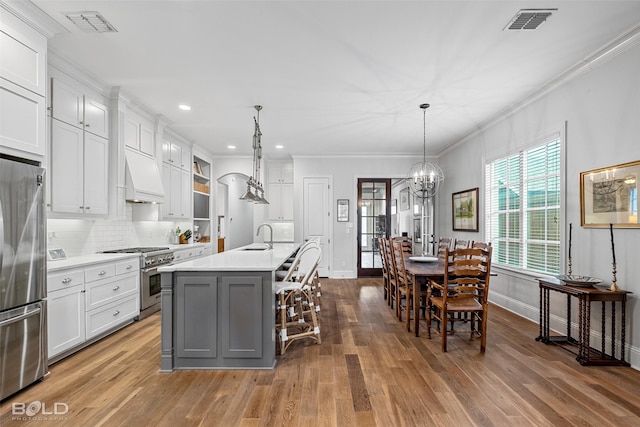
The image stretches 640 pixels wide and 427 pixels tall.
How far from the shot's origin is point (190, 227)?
615 cm

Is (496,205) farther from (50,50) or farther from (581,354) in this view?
(50,50)

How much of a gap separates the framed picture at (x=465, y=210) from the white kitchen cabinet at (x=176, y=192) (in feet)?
16.4

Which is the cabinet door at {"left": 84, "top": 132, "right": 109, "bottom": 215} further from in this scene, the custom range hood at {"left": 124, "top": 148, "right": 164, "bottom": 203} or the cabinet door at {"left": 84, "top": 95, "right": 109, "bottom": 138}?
the custom range hood at {"left": 124, "top": 148, "right": 164, "bottom": 203}

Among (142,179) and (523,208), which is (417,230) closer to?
(523,208)

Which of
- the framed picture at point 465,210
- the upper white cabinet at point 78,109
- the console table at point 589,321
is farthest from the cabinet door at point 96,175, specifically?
the framed picture at point 465,210

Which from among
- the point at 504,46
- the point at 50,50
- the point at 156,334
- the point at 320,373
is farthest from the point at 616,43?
the point at 156,334

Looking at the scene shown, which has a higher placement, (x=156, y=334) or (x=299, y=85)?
(x=299, y=85)

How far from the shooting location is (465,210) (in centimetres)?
559

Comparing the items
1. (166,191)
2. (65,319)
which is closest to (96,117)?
(166,191)

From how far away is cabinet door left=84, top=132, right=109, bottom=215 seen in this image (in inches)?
135

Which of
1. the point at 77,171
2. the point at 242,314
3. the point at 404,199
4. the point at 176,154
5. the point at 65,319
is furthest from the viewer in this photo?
the point at 404,199

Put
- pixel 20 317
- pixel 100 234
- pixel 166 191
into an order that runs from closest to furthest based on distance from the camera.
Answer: pixel 20 317
pixel 100 234
pixel 166 191

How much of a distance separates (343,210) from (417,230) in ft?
6.27

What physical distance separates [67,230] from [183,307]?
195 centimetres
